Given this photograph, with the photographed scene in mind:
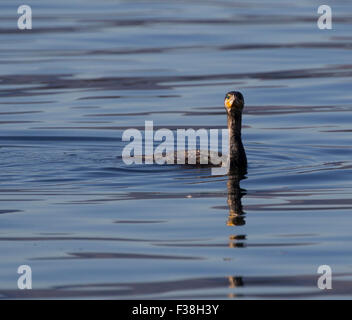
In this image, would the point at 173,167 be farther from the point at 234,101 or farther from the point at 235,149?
the point at 234,101

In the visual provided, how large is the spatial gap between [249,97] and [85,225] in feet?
34.2

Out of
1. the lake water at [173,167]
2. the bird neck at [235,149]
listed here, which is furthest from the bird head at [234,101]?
the lake water at [173,167]

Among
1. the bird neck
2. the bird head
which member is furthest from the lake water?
the bird head

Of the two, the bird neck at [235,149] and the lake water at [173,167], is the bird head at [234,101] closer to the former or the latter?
the bird neck at [235,149]

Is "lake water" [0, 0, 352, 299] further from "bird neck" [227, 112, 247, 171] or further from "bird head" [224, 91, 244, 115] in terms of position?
"bird head" [224, 91, 244, 115]

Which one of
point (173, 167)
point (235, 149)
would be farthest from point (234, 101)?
point (173, 167)

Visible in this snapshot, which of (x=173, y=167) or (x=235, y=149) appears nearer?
(x=173, y=167)

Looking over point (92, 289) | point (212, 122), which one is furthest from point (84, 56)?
point (92, 289)

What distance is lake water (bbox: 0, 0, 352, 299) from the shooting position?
10.1m

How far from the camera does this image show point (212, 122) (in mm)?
19219

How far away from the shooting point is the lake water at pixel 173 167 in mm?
10094

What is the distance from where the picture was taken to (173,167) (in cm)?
1514

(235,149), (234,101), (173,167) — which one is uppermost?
(234,101)

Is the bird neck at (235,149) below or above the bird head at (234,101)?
below
